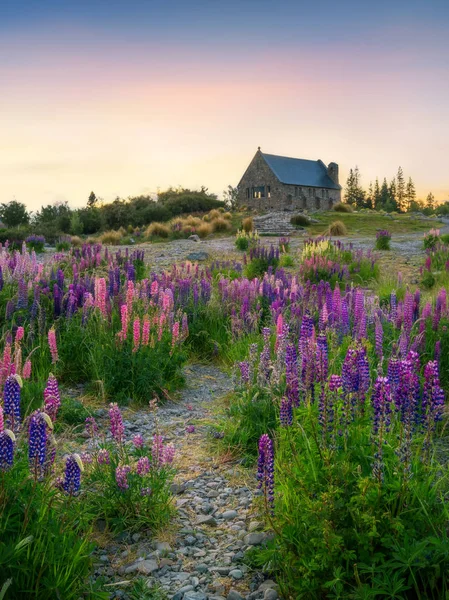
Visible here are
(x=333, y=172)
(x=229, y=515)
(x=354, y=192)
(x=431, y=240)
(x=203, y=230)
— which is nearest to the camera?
(x=229, y=515)

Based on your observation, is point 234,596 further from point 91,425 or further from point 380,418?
point 91,425

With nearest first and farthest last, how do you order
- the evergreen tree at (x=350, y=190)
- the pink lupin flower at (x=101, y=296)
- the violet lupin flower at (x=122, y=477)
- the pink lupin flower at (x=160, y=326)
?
the violet lupin flower at (x=122, y=477), the pink lupin flower at (x=160, y=326), the pink lupin flower at (x=101, y=296), the evergreen tree at (x=350, y=190)

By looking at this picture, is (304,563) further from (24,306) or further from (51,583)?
(24,306)

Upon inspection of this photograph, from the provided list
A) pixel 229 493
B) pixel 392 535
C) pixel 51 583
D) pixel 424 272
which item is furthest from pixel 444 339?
pixel 424 272

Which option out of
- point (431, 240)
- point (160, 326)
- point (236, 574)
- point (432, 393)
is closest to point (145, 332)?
point (160, 326)

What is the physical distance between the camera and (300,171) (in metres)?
65.0

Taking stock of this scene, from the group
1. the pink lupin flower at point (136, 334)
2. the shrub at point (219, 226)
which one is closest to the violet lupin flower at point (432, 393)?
the pink lupin flower at point (136, 334)

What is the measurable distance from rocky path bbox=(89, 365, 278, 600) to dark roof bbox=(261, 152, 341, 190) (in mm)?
57827

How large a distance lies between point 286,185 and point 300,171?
570 centimetres

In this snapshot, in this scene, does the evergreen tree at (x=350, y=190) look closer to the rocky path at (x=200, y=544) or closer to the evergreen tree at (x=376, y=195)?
the evergreen tree at (x=376, y=195)

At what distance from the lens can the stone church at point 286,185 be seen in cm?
6062

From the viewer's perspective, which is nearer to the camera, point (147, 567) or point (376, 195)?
point (147, 567)

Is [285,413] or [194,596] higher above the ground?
[285,413]

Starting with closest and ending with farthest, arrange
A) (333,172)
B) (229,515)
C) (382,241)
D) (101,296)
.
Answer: (229,515) < (101,296) < (382,241) < (333,172)
